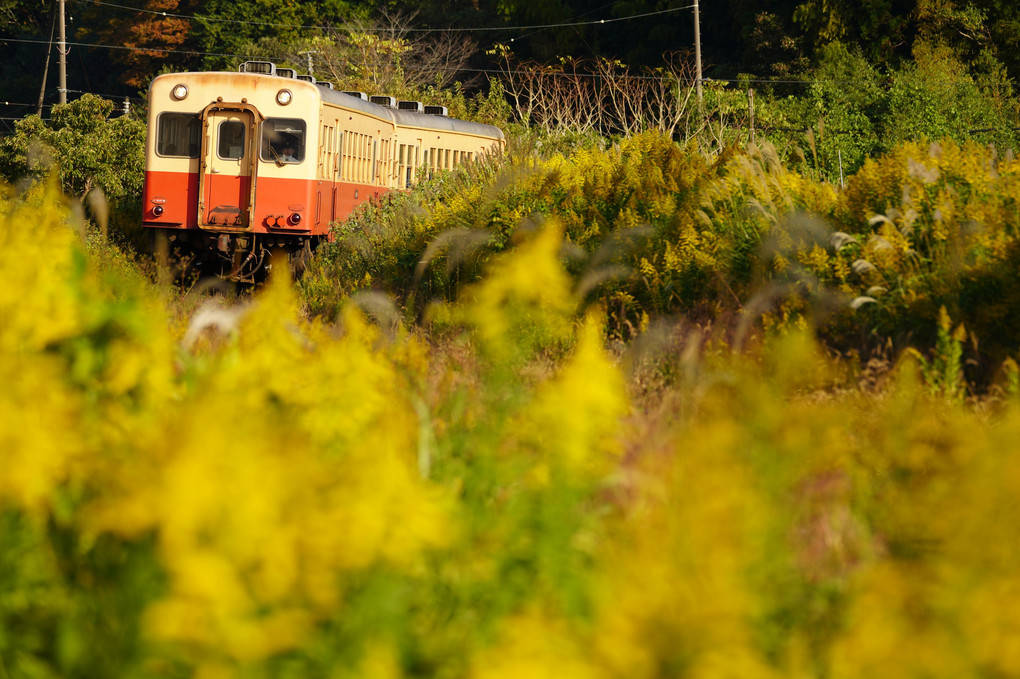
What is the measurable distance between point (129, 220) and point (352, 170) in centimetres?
341

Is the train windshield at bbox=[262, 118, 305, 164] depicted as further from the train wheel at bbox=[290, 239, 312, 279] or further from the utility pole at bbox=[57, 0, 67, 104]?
the utility pole at bbox=[57, 0, 67, 104]

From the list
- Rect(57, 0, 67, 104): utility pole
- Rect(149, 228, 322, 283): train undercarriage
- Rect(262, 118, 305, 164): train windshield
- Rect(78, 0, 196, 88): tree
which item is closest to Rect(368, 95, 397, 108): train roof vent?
Rect(149, 228, 322, 283): train undercarriage

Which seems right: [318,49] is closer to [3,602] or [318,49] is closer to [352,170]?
[352,170]

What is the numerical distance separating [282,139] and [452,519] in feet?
44.9

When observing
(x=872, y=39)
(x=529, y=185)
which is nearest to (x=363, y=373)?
(x=529, y=185)

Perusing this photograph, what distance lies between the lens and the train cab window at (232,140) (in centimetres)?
1652

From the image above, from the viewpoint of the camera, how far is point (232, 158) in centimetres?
1661

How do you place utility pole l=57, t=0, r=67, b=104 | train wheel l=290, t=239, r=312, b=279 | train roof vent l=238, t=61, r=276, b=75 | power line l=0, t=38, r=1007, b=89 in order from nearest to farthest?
train wheel l=290, t=239, r=312, b=279 < train roof vent l=238, t=61, r=276, b=75 < power line l=0, t=38, r=1007, b=89 < utility pole l=57, t=0, r=67, b=104

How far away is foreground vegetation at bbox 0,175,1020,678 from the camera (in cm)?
254

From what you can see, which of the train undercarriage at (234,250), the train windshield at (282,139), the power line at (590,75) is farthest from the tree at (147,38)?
the train windshield at (282,139)

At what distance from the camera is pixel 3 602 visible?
3.05 meters

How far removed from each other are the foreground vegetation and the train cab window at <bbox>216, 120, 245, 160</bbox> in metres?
11.8

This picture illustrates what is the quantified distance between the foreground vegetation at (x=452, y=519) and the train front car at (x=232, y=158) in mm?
11617

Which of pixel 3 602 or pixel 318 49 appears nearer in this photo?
pixel 3 602
